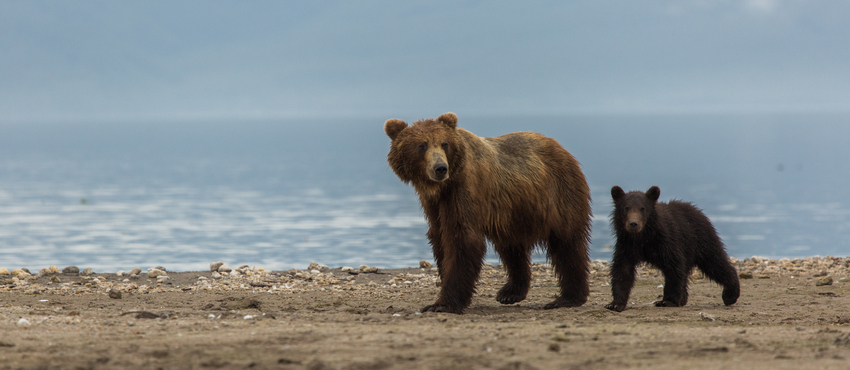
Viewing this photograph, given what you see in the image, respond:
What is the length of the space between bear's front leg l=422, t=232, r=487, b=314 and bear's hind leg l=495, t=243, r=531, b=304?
1382 millimetres

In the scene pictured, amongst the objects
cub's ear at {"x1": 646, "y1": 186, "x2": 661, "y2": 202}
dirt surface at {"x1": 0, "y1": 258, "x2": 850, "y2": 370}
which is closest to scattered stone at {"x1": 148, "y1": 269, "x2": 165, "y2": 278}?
dirt surface at {"x1": 0, "y1": 258, "x2": 850, "y2": 370}

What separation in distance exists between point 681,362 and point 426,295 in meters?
5.42

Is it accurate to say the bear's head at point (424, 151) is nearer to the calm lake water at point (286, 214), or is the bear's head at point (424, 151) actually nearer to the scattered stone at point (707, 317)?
the scattered stone at point (707, 317)

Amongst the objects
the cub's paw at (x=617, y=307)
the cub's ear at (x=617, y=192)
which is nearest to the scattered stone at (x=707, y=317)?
the cub's paw at (x=617, y=307)

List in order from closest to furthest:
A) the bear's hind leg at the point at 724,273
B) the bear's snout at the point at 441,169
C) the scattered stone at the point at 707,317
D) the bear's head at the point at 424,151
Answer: the scattered stone at the point at 707,317 < the bear's snout at the point at 441,169 < the bear's head at the point at 424,151 < the bear's hind leg at the point at 724,273

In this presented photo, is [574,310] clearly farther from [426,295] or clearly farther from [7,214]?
[7,214]

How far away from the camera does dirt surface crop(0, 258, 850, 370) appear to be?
20.4 ft

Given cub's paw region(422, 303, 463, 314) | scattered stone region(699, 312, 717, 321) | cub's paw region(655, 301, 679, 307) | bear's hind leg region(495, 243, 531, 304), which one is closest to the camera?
scattered stone region(699, 312, 717, 321)

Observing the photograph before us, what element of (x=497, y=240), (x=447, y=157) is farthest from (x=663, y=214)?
(x=447, y=157)

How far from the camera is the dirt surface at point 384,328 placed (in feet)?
20.4

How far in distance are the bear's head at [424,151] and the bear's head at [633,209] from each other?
2.01 m

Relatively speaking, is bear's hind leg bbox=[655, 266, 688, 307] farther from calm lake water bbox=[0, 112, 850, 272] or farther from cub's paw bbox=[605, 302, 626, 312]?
calm lake water bbox=[0, 112, 850, 272]

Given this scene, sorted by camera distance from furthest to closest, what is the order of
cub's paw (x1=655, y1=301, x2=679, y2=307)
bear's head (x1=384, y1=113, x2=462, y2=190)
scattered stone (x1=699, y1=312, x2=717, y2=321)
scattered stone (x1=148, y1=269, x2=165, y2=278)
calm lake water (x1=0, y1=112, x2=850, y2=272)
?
1. calm lake water (x1=0, y1=112, x2=850, y2=272)
2. scattered stone (x1=148, y1=269, x2=165, y2=278)
3. cub's paw (x1=655, y1=301, x2=679, y2=307)
4. bear's head (x1=384, y1=113, x2=462, y2=190)
5. scattered stone (x1=699, y1=312, x2=717, y2=321)

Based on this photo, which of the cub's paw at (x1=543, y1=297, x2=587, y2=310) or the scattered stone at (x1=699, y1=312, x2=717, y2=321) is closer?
the scattered stone at (x1=699, y1=312, x2=717, y2=321)
